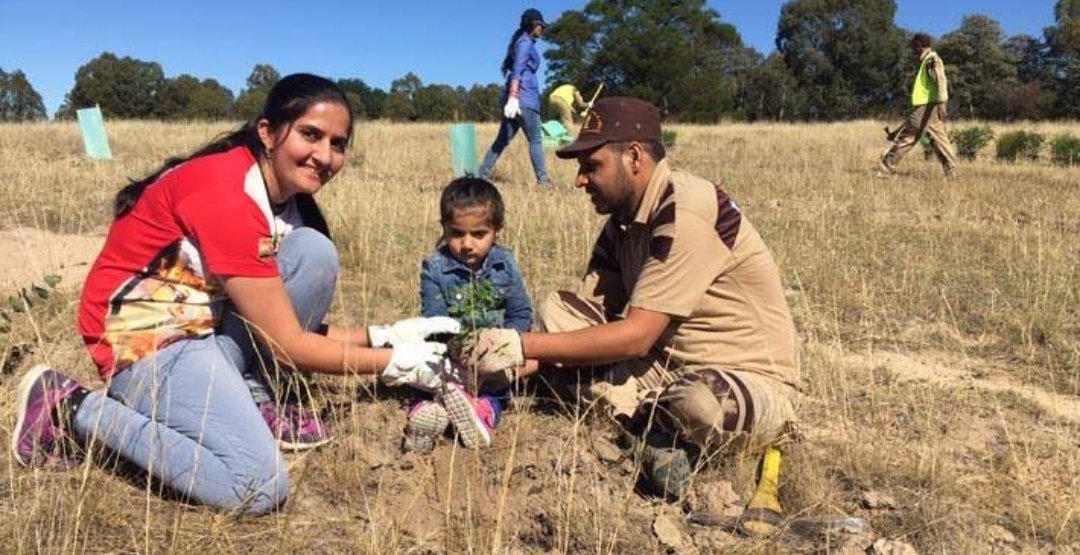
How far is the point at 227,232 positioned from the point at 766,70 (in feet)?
174

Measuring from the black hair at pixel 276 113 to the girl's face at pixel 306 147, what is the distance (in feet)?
0.06

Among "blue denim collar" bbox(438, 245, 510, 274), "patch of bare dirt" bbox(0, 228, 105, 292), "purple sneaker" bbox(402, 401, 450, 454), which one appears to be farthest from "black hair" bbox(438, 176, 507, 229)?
"patch of bare dirt" bbox(0, 228, 105, 292)

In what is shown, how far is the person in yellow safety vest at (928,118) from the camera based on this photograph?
9617mm

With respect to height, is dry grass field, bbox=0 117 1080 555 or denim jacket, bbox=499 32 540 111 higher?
denim jacket, bbox=499 32 540 111

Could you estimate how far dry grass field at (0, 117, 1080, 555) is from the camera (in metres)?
2.00

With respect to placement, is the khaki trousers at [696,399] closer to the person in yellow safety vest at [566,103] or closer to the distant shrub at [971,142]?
the person in yellow safety vest at [566,103]

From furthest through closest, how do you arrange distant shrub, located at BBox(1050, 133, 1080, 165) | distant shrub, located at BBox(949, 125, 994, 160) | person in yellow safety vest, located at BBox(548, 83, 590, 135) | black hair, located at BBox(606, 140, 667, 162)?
distant shrub, located at BBox(949, 125, 994, 160), person in yellow safety vest, located at BBox(548, 83, 590, 135), distant shrub, located at BBox(1050, 133, 1080, 165), black hair, located at BBox(606, 140, 667, 162)

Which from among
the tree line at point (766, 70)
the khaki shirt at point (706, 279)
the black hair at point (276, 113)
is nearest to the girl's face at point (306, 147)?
the black hair at point (276, 113)

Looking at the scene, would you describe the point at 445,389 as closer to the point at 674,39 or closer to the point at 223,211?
the point at 223,211

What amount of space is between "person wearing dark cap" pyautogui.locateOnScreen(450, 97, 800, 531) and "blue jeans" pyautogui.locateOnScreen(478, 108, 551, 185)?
5791 millimetres

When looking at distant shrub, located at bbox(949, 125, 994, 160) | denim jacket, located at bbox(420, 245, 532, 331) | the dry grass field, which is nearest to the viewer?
the dry grass field

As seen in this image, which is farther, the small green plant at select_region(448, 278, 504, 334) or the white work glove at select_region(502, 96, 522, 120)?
the white work glove at select_region(502, 96, 522, 120)

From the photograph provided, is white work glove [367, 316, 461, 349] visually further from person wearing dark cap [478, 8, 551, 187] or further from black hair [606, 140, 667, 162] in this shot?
person wearing dark cap [478, 8, 551, 187]

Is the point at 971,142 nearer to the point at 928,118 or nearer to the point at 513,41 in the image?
the point at 928,118
